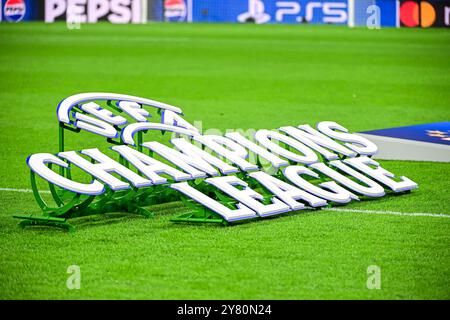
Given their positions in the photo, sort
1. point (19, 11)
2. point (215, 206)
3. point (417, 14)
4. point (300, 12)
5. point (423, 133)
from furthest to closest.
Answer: point (300, 12), point (19, 11), point (417, 14), point (423, 133), point (215, 206)

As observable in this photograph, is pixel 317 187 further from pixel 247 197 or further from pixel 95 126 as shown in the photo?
pixel 95 126

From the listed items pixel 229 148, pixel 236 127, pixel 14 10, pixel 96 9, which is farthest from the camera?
pixel 96 9

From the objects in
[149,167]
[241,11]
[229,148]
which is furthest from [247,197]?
[241,11]

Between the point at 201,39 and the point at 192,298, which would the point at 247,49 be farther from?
the point at 192,298

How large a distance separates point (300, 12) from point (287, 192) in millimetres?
32270

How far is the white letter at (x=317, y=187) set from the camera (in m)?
7.83

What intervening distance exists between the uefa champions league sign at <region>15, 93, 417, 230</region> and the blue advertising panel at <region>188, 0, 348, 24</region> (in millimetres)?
30432

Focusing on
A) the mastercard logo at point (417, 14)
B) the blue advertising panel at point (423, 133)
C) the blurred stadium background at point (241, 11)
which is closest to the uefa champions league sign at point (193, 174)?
the blue advertising panel at point (423, 133)

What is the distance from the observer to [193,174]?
7.43m

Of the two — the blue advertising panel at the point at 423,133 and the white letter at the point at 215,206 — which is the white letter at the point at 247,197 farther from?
the blue advertising panel at the point at 423,133

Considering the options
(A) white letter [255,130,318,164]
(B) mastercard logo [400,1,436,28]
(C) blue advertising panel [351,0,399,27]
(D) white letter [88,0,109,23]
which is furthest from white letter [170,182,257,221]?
(D) white letter [88,0,109,23]

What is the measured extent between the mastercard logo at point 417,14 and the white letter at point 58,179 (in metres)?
30.0
